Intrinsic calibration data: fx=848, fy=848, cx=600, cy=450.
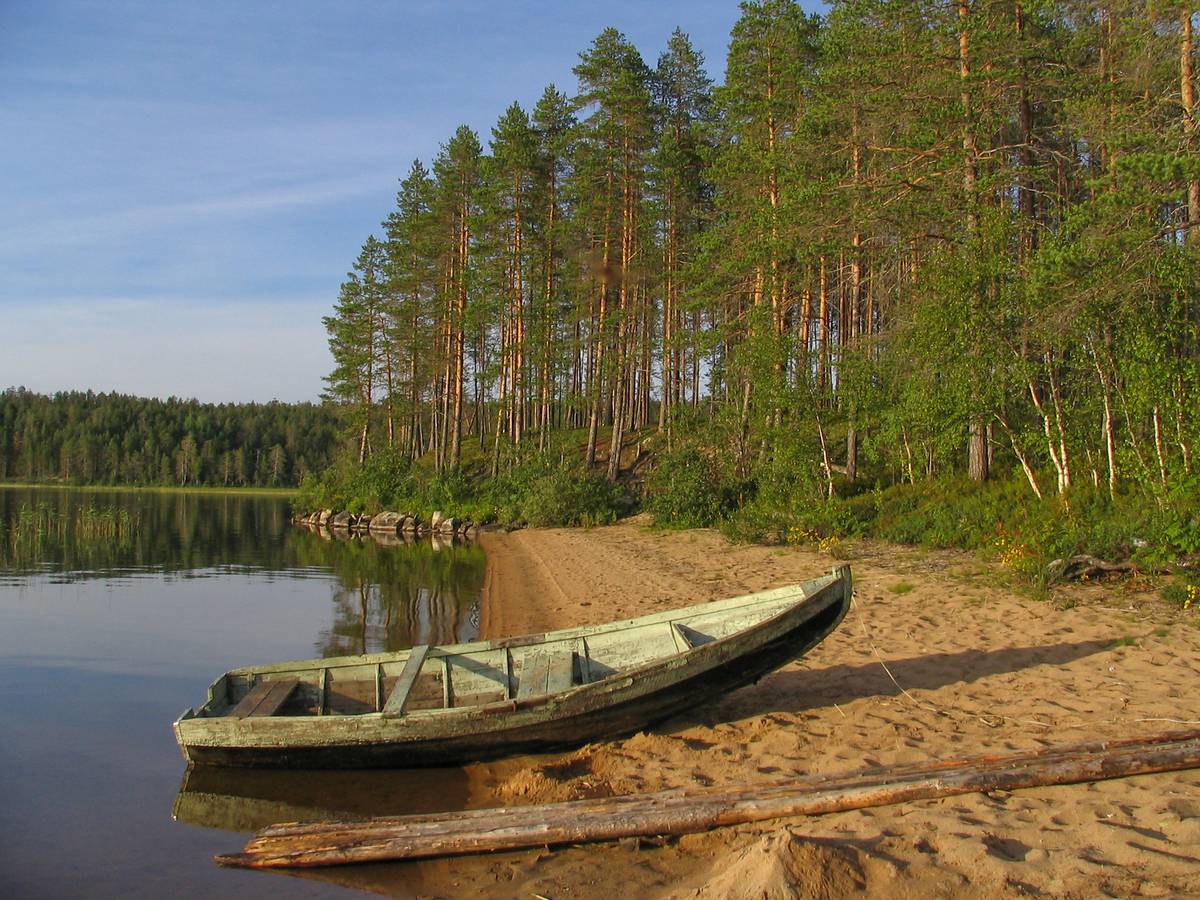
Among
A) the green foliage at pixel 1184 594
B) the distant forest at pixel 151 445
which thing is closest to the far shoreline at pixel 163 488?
the distant forest at pixel 151 445

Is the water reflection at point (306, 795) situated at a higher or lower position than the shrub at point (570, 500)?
lower

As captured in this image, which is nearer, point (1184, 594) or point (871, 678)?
point (871, 678)

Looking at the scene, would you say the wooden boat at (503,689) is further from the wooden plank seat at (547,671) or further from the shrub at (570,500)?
the shrub at (570,500)

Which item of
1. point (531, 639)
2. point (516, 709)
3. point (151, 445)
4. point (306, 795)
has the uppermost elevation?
point (151, 445)

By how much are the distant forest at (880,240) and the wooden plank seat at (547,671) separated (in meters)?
8.67

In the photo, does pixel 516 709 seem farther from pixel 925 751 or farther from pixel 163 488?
pixel 163 488

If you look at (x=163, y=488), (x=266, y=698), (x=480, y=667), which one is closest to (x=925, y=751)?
(x=480, y=667)

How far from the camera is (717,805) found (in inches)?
208

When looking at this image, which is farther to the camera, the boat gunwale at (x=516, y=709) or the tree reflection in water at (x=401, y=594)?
the tree reflection in water at (x=401, y=594)

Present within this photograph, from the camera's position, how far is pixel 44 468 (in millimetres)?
102000

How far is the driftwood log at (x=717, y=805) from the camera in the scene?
17.1ft

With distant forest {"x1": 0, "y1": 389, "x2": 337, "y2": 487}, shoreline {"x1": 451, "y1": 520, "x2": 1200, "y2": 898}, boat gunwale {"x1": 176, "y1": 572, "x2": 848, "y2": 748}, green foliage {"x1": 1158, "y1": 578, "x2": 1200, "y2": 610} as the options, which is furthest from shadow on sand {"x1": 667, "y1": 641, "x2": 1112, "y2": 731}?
distant forest {"x1": 0, "y1": 389, "x2": 337, "y2": 487}

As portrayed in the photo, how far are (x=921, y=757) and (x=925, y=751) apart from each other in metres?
0.15

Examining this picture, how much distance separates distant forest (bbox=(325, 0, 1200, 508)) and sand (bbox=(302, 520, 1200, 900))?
372 centimetres
